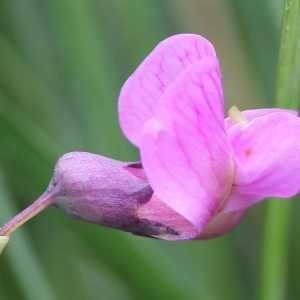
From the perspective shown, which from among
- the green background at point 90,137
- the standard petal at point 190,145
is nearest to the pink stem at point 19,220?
the standard petal at point 190,145

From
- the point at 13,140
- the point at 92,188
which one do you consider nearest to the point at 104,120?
the point at 13,140

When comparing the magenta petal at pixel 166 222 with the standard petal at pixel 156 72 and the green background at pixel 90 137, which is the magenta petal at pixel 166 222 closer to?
the standard petal at pixel 156 72

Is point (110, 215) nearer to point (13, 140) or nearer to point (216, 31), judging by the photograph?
point (13, 140)

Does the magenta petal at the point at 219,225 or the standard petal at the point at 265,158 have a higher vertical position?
the standard petal at the point at 265,158

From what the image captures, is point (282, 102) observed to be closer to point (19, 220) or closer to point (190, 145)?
point (190, 145)

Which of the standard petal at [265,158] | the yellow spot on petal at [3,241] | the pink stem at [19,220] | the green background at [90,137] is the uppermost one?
the pink stem at [19,220]

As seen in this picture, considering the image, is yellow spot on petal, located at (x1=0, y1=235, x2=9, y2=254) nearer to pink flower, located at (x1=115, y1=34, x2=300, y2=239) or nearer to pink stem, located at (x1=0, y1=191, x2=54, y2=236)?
pink stem, located at (x1=0, y1=191, x2=54, y2=236)
